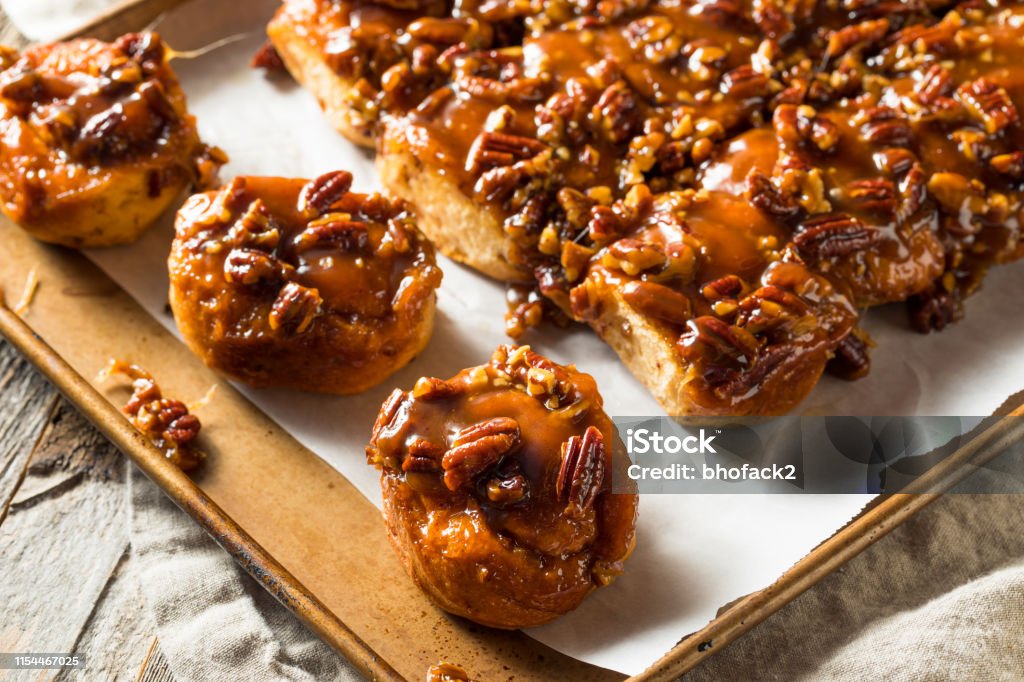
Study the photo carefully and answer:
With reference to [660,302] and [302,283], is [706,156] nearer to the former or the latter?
[660,302]

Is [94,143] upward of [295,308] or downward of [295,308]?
upward

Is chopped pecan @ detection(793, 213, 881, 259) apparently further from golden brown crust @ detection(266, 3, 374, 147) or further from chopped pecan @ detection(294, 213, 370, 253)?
golden brown crust @ detection(266, 3, 374, 147)

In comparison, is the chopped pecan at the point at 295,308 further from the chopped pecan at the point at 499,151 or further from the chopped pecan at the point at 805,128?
the chopped pecan at the point at 805,128

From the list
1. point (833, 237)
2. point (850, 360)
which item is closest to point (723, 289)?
point (833, 237)

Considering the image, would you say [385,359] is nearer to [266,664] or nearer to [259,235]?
[259,235]

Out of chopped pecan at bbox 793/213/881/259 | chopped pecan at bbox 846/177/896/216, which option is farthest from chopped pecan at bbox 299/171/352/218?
chopped pecan at bbox 846/177/896/216
